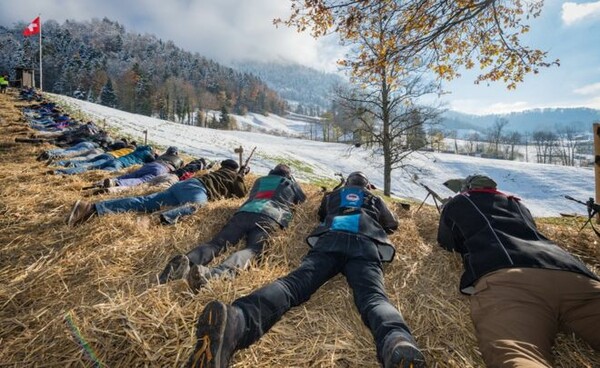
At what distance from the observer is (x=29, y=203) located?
528 centimetres

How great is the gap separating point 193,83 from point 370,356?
13824 cm

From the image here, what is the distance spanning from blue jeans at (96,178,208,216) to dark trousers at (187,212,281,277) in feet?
5.25

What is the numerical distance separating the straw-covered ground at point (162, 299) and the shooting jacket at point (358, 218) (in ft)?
1.14

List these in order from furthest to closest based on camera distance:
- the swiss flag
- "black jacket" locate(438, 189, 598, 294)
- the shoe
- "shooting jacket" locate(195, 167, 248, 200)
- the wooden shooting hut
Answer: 1. the wooden shooting hut
2. the swiss flag
3. the shoe
4. "shooting jacket" locate(195, 167, 248, 200)
5. "black jacket" locate(438, 189, 598, 294)

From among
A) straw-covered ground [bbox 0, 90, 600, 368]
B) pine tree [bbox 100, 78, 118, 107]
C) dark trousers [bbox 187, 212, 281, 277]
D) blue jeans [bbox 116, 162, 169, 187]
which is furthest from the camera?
pine tree [bbox 100, 78, 118, 107]

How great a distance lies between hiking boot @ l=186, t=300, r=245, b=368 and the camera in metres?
1.91

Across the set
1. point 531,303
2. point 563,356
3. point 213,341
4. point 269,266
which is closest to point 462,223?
point 531,303

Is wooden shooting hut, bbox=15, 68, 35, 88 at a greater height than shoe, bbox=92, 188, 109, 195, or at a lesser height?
greater

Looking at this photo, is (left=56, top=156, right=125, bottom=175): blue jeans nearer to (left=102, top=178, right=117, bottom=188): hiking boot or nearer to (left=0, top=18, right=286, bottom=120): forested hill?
(left=102, top=178, right=117, bottom=188): hiking boot

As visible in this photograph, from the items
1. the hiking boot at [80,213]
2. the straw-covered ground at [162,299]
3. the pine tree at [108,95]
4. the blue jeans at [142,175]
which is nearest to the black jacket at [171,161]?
the blue jeans at [142,175]

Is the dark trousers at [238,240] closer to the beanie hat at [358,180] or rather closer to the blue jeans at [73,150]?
the beanie hat at [358,180]

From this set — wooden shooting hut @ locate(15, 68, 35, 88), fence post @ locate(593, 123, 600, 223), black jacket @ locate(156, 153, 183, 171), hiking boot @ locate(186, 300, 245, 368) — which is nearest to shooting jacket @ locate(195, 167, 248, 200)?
black jacket @ locate(156, 153, 183, 171)

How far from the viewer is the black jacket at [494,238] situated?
2.60 m

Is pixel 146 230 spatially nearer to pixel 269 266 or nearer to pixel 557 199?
pixel 269 266
